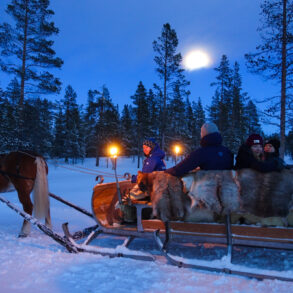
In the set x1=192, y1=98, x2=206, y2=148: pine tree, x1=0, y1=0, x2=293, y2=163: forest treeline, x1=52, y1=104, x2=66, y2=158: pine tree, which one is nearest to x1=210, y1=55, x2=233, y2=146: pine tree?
x1=0, y1=0, x2=293, y2=163: forest treeline

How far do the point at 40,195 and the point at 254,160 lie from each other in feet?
13.9

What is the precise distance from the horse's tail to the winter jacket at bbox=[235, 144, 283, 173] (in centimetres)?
395

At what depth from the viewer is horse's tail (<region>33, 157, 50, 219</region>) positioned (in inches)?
193

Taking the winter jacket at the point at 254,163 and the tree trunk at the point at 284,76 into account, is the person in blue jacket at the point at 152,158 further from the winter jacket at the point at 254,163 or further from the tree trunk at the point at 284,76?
the tree trunk at the point at 284,76

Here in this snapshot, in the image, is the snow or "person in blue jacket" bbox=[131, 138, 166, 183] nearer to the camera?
the snow

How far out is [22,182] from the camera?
5324mm

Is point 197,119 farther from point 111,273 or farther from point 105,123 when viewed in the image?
point 111,273

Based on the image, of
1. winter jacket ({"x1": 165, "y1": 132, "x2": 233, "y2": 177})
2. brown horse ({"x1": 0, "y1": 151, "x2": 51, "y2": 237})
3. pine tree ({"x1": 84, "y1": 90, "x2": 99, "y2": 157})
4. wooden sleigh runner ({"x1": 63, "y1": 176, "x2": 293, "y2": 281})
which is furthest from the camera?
pine tree ({"x1": 84, "y1": 90, "x2": 99, "y2": 157})

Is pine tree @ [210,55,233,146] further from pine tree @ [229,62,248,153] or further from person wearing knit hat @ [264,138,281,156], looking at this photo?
person wearing knit hat @ [264,138,281,156]

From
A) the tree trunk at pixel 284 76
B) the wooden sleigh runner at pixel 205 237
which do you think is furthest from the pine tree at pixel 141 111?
the wooden sleigh runner at pixel 205 237

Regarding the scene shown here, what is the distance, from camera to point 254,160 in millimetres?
3088

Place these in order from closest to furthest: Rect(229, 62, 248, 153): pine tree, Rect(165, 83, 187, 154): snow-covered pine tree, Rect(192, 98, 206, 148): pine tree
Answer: Rect(165, 83, 187, 154): snow-covered pine tree < Rect(229, 62, 248, 153): pine tree < Rect(192, 98, 206, 148): pine tree

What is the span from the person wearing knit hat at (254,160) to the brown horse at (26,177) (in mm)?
3993

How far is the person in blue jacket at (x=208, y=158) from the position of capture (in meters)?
3.30
